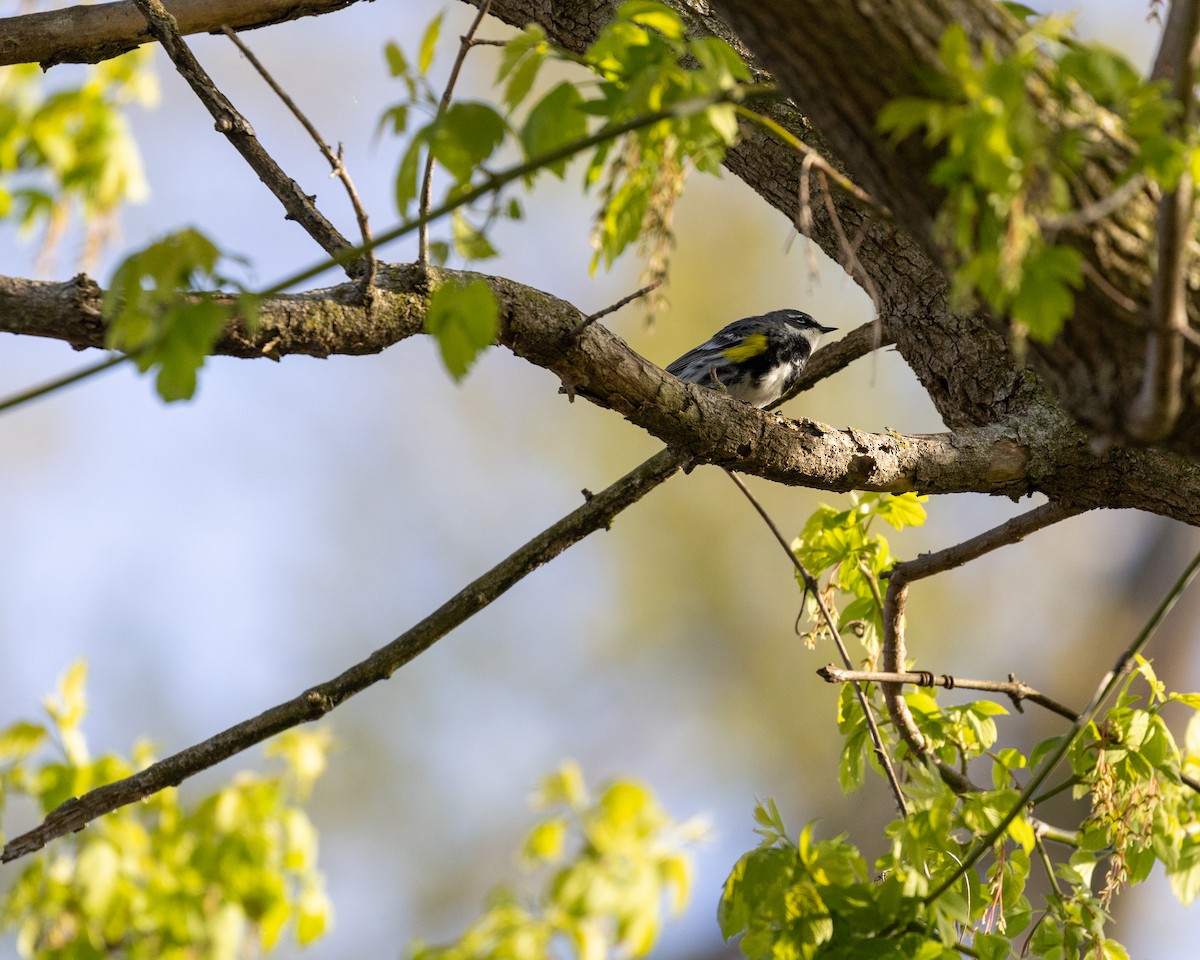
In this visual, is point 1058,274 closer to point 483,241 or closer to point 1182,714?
point 483,241

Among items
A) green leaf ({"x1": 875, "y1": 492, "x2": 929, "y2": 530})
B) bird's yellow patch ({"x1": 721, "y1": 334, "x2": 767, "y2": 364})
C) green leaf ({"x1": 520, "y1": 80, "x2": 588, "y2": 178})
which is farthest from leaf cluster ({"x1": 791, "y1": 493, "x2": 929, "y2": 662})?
bird's yellow patch ({"x1": 721, "y1": 334, "x2": 767, "y2": 364})

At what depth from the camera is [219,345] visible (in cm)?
174

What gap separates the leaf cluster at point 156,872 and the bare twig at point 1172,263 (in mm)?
2495

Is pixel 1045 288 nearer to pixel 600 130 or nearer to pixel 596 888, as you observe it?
pixel 600 130

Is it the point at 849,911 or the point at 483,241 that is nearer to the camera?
the point at 483,241

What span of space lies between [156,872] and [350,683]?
1098mm

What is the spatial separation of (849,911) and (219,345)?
132 centimetres

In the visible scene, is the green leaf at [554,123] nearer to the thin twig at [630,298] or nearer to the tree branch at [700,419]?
the thin twig at [630,298]

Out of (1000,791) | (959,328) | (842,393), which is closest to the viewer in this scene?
(1000,791)

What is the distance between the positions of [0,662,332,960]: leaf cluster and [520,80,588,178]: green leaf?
2.31 meters

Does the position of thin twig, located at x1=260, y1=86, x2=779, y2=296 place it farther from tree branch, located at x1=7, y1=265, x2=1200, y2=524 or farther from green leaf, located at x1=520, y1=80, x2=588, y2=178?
tree branch, located at x1=7, y1=265, x2=1200, y2=524

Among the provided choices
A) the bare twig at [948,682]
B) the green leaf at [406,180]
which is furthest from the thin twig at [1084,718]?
the green leaf at [406,180]

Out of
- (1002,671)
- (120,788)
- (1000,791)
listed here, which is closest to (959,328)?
(1000,791)

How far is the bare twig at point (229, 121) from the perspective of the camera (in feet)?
7.18
